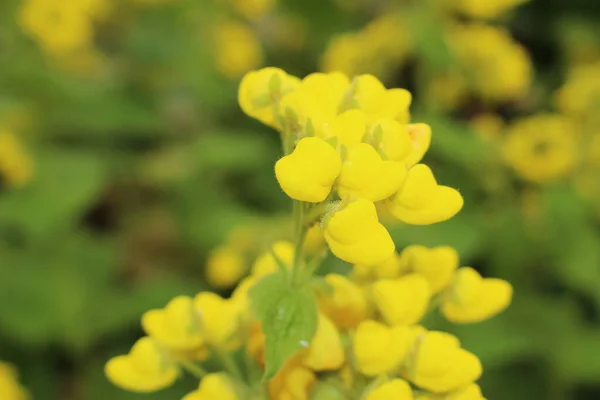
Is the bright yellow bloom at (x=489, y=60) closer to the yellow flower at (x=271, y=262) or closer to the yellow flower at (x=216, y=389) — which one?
the yellow flower at (x=271, y=262)

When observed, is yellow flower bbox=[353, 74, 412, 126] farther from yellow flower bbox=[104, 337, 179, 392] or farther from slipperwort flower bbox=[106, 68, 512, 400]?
yellow flower bbox=[104, 337, 179, 392]

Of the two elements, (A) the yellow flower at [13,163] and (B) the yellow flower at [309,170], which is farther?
(A) the yellow flower at [13,163]

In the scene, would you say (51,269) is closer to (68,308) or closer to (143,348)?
(68,308)

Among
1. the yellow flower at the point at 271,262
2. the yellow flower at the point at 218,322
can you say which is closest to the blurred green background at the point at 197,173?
the yellow flower at the point at 271,262

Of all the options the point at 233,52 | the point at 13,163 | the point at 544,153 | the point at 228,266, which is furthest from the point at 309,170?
the point at 233,52

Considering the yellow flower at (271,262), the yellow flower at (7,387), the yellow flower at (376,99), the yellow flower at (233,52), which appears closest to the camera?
the yellow flower at (376,99)

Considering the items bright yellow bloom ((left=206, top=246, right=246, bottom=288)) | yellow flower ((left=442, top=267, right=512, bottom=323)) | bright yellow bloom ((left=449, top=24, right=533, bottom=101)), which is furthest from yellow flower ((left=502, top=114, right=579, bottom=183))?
yellow flower ((left=442, top=267, right=512, bottom=323))

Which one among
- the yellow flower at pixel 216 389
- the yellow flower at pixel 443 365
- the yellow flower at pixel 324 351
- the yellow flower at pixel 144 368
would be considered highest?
the yellow flower at pixel 443 365
